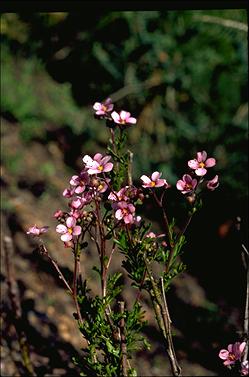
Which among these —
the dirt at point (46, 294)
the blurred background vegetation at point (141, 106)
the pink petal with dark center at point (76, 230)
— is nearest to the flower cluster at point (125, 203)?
the pink petal with dark center at point (76, 230)

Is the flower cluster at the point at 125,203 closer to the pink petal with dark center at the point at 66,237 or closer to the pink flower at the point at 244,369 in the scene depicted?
the pink petal with dark center at the point at 66,237

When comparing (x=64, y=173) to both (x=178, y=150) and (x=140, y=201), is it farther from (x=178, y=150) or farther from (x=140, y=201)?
(x=140, y=201)

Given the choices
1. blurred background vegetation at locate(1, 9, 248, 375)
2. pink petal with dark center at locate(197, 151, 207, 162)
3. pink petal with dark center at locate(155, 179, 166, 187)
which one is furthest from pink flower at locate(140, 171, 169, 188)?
blurred background vegetation at locate(1, 9, 248, 375)

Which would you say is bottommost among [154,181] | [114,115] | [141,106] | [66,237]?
[66,237]

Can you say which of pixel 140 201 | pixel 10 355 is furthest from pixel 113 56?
pixel 140 201

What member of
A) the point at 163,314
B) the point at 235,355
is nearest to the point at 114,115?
the point at 163,314

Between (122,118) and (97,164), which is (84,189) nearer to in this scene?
(97,164)
